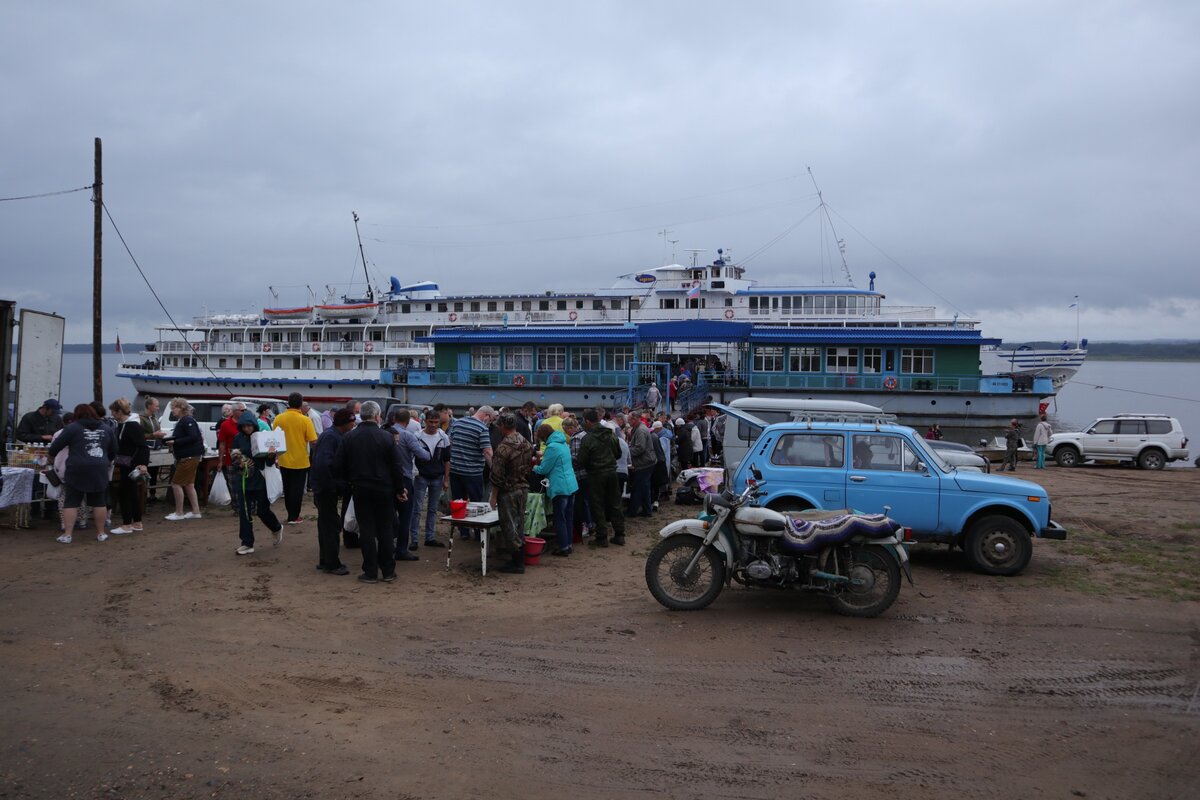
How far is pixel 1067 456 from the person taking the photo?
73.5 feet

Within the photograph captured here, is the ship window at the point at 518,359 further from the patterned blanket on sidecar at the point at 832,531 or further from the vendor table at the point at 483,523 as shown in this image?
the patterned blanket on sidecar at the point at 832,531

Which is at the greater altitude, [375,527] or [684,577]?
[375,527]

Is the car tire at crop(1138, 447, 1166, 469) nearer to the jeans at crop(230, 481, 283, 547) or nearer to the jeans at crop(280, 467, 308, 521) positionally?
the jeans at crop(280, 467, 308, 521)

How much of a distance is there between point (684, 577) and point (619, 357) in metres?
30.1

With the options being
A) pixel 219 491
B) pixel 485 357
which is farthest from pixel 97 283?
pixel 485 357

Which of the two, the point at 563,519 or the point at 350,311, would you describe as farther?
the point at 350,311

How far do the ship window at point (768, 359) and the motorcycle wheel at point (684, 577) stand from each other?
29362mm

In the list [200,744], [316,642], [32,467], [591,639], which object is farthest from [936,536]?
[32,467]

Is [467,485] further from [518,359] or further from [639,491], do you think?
[518,359]

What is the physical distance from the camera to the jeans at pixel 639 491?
12.5 meters

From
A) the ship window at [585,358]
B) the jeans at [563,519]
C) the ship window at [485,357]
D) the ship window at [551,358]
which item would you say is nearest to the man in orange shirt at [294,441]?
the jeans at [563,519]

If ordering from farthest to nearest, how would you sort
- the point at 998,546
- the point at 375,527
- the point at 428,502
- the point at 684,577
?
the point at 428,502 < the point at 998,546 < the point at 375,527 < the point at 684,577

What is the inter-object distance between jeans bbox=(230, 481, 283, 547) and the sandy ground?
1.48 feet

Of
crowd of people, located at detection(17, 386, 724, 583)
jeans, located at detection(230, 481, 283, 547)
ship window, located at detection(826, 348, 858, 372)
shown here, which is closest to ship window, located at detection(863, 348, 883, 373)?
ship window, located at detection(826, 348, 858, 372)
